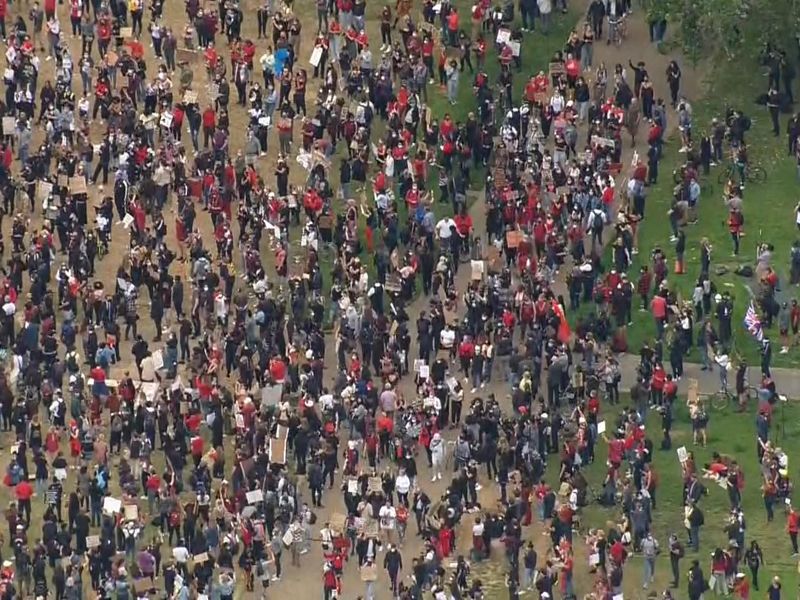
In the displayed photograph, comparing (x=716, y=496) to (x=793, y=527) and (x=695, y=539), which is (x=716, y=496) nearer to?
(x=695, y=539)

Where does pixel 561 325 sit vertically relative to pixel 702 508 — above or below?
above

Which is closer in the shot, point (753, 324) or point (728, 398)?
point (728, 398)

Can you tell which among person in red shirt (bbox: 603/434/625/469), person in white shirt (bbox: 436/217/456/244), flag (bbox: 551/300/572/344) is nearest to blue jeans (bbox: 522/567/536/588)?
person in red shirt (bbox: 603/434/625/469)

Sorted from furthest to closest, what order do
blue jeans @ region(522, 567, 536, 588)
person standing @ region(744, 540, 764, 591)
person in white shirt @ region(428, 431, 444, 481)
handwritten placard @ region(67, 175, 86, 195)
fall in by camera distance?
1. handwritten placard @ region(67, 175, 86, 195)
2. person in white shirt @ region(428, 431, 444, 481)
3. blue jeans @ region(522, 567, 536, 588)
4. person standing @ region(744, 540, 764, 591)

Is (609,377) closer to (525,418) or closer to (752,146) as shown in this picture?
(525,418)

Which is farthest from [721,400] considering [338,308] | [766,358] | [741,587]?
[338,308]

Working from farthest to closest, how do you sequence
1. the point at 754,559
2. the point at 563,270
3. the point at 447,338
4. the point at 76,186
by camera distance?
the point at 76,186 → the point at 563,270 → the point at 447,338 → the point at 754,559

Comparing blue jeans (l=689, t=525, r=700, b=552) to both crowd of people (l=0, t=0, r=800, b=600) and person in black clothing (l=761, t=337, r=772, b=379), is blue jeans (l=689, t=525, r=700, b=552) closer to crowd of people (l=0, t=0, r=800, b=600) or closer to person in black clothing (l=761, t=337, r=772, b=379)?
crowd of people (l=0, t=0, r=800, b=600)
